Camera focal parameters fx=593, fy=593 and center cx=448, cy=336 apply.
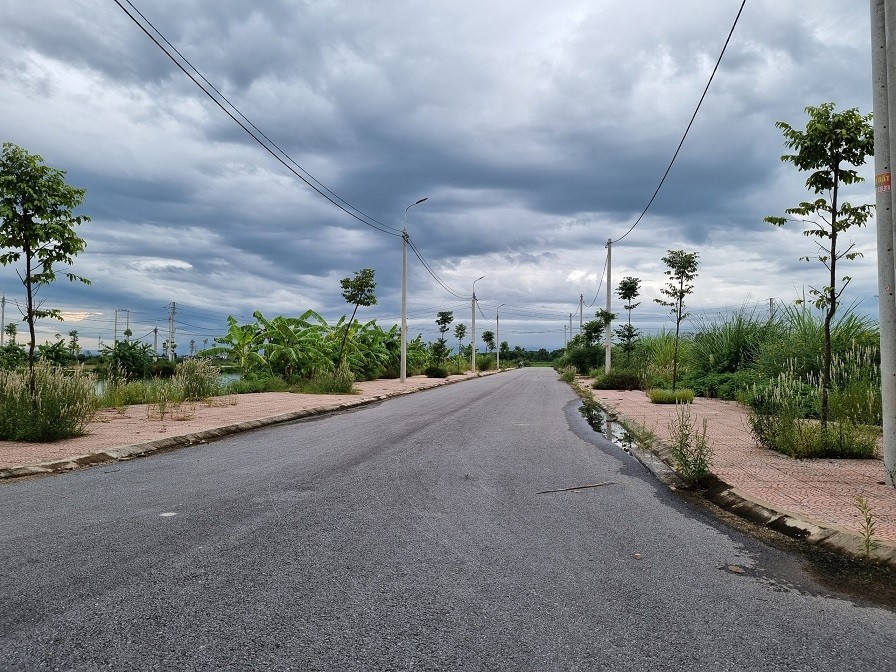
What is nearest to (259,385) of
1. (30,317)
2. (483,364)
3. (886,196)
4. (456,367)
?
(30,317)

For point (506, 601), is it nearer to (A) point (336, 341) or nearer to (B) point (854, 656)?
(B) point (854, 656)

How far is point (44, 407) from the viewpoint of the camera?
29.4 feet

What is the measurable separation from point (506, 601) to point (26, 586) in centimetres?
260

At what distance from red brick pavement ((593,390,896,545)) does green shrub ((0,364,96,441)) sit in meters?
9.07

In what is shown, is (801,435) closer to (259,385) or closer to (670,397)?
(670,397)

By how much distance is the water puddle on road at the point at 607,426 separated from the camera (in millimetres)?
9758

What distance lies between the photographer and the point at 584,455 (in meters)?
8.09

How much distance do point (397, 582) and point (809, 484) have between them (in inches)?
182

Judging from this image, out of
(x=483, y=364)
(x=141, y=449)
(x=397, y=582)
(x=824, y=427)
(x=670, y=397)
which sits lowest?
(x=141, y=449)

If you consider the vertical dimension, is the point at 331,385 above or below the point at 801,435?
below

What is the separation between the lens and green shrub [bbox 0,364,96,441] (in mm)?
8695

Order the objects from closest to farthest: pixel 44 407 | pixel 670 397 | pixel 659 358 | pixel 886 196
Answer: pixel 886 196 → pixel 44 407 → pixel 670 397 → pixel 659 358

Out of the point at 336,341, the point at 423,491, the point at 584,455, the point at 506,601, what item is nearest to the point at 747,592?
the point at 506,601

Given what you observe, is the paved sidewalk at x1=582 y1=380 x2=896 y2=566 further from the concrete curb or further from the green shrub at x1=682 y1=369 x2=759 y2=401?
the green shrub at x1=682 y1=369 x2=759 y2=401
